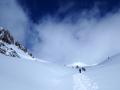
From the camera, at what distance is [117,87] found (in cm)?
1809

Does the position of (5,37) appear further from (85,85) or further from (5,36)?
(85,85)

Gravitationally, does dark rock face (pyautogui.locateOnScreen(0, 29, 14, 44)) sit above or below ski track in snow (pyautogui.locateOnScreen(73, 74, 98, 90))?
above

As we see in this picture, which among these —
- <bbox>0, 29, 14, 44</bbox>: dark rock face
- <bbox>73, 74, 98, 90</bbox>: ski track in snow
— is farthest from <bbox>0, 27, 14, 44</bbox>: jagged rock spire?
<bbox>73, 74, 98, 90</bbox>: ski track in snow

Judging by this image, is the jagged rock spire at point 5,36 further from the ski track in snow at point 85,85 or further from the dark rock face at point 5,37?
the ski track in snow at point 85,85

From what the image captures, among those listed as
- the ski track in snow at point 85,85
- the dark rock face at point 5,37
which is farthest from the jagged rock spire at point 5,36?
the ski track in snow at point 85,85

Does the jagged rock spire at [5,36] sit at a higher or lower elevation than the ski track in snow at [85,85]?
higher

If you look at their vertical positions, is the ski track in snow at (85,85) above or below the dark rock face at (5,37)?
below

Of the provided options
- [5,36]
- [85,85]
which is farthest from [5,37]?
[85,85]

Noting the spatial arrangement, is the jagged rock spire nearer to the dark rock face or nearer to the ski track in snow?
the dark rock face

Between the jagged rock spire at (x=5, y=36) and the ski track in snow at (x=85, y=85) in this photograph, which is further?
the jagged rock spire at (x=5, y=36)

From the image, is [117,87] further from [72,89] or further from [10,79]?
[10,79]

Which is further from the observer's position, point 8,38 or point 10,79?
point 8,38

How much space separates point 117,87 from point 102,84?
2367 millimetres

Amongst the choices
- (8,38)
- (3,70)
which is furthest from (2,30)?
(3,70)
